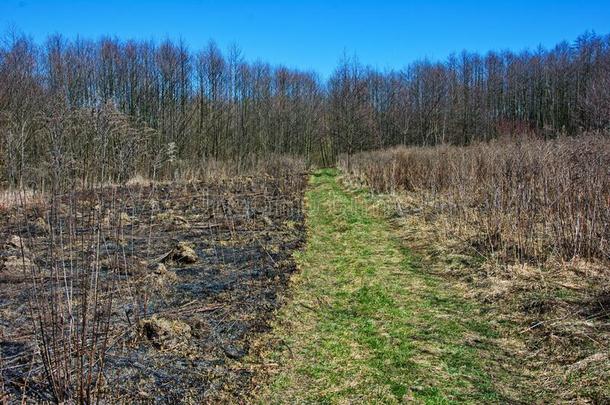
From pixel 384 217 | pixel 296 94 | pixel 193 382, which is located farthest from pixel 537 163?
pixel 296 94

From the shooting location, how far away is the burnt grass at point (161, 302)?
324 centimetres

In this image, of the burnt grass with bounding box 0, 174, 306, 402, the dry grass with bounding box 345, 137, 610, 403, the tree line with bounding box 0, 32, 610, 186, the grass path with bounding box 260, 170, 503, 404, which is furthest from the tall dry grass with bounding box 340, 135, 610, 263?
the tree line with bounding box 0, 32, 610, 186

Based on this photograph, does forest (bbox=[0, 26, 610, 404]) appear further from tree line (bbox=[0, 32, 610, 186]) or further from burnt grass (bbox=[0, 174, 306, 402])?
tree line (bbox=[0, 32, 610, 186])

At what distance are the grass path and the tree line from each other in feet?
46.6

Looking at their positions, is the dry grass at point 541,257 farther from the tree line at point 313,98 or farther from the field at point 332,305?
the tree line at point 313,98

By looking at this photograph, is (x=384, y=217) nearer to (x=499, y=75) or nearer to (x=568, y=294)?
(x=568, y=294)

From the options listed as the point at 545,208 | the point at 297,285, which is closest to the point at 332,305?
the point at 297,285

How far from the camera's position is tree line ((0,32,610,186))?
24297 mm

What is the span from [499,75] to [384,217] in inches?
1569

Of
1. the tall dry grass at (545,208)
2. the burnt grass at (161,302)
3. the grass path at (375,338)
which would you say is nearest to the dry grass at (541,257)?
the tall dry grass at (545,208)

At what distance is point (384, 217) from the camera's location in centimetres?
1075

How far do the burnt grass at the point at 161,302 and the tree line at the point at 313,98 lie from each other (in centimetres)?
1213

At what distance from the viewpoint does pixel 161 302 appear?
16.7ft

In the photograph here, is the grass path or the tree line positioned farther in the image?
the tree line
